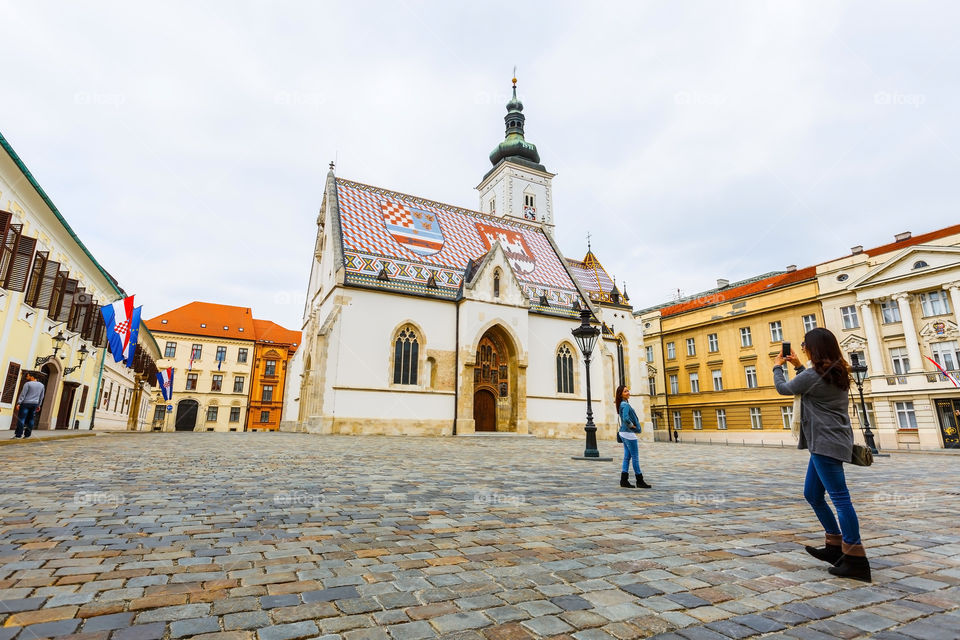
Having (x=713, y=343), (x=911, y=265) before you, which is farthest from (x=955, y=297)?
(x=713, y=343)

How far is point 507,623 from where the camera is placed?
2.43m

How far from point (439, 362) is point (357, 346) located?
432cm

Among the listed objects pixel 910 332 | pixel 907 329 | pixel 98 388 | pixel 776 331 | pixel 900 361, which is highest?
pixel 776 331

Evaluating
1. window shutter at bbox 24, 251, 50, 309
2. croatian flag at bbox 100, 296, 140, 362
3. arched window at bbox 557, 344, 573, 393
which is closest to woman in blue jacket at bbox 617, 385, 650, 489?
window shutter at bbox 24, 251, 50, 309

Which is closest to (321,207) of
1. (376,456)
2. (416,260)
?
(416,260)

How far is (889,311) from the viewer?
98.5 ft

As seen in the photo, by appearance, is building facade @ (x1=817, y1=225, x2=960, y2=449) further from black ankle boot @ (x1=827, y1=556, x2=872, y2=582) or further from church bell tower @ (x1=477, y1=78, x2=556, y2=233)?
black ankle boot @ (x1=827, y1=556, x2=872, y2=582)

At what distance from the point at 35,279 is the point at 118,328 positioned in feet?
22.3

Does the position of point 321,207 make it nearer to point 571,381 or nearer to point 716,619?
point 571,381

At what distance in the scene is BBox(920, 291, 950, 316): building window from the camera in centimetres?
2789

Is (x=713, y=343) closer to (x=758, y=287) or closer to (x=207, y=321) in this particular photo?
(x=758, y=287)

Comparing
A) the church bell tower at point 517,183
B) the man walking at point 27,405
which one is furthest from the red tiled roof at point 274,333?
the man walking at point 27,405

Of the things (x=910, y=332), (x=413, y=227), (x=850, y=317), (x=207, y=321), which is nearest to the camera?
(x=910, y=332)

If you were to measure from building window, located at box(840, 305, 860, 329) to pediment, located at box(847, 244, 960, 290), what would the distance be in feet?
4.70
